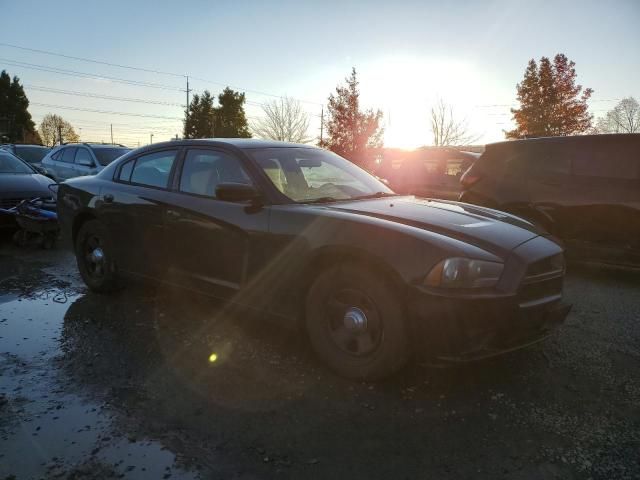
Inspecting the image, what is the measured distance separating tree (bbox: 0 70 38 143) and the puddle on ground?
72.4 metres

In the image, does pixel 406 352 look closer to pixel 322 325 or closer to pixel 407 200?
pixel 322 325

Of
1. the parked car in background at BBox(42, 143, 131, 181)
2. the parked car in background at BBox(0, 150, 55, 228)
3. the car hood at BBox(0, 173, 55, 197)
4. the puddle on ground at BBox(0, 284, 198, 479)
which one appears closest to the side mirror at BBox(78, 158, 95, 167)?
the parked car in background at BBox(42, 143, 131, 181)

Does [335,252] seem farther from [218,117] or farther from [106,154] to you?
[218,117]

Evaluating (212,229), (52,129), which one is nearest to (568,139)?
(212,229)

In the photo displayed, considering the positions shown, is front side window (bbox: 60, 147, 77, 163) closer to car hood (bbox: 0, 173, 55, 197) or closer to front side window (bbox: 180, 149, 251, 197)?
car hood (bbox: 0, 173, 55, 197)

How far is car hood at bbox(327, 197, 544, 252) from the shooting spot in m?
3.02

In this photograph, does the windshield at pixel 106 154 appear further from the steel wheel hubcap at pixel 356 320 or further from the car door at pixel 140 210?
the steel wheel hubcap at pixel 356 320

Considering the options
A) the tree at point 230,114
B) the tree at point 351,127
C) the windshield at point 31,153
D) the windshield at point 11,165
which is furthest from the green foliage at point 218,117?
the windshield at point 11,165

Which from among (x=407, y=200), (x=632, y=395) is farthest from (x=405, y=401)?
(x=407, y=200)

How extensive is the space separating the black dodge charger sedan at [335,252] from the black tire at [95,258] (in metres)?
0.11

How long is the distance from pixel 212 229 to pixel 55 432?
5.61ft

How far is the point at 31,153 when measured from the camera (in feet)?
54.1

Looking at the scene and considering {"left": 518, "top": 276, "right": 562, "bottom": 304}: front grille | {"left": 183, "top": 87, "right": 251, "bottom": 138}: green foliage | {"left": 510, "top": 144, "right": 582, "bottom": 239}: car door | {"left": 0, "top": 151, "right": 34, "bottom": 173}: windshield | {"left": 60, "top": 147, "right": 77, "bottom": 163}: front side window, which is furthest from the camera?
{"left": 183, "top": 87, "right": 251, "bottom": 138}: green foliage

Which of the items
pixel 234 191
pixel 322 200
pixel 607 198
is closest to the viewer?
pixel 234 191
